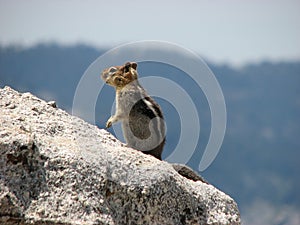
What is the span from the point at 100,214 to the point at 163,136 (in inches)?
147

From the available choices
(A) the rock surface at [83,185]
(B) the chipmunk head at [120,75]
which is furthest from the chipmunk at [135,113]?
Result: (A) the rock surface at [83,185]

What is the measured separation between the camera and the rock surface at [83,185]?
22.0ft

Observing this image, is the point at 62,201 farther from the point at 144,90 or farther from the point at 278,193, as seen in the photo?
the point at 278,193

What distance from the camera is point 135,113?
10.7 meters

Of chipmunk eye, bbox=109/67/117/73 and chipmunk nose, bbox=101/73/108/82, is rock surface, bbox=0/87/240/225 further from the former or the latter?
chipmunk eye, bbox=109/67/117/73

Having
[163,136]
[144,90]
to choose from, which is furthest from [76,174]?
[144,90]

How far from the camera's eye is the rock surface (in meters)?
6.70

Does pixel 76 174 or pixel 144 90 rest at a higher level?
pixel 144 90

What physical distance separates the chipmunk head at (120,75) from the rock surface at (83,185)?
3661 mm

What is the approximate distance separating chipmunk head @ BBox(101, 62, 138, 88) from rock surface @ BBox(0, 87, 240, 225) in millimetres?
3661

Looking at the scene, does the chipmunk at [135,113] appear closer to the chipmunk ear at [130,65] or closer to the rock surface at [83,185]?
the chipmunk ear at [130,65]

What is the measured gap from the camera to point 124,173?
7184 millimetres

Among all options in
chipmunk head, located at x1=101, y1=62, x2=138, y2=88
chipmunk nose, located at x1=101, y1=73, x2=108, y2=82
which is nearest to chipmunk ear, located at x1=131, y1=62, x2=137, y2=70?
chipmunk head, located at x1=101, y1=62, x2=138, y2=88

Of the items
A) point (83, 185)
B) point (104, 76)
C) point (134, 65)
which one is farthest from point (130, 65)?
point (83, 185)
